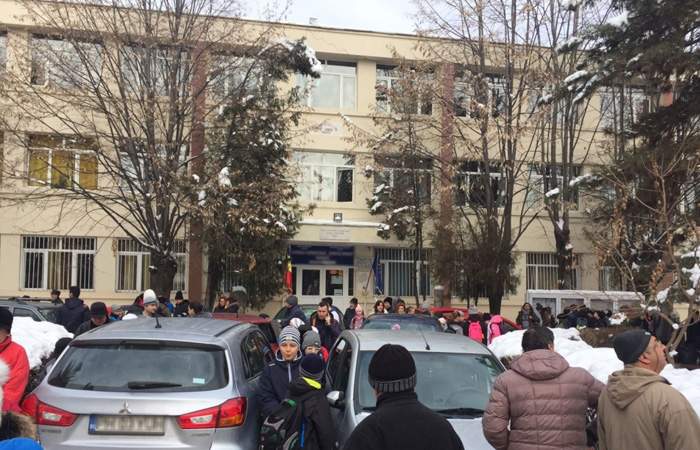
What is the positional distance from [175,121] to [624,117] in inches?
663

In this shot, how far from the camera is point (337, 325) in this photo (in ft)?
39.3

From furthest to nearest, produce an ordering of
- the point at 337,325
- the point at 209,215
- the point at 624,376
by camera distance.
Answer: the point at 209,215
the point at 337,325
the point at 624,376

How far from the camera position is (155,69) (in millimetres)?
20375

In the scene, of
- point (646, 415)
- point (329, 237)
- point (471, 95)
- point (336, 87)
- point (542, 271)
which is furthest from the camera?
point (542, 271)

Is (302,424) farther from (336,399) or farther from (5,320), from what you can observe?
(5,320)

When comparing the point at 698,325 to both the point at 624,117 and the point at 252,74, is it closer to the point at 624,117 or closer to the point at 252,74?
the point at 252,74

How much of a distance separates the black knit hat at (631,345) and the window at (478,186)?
21557 millimetres

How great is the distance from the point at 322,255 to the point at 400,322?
15814 millimetres

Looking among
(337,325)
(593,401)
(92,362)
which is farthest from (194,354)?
(337,325)

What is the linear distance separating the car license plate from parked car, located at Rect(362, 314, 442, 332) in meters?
7.13

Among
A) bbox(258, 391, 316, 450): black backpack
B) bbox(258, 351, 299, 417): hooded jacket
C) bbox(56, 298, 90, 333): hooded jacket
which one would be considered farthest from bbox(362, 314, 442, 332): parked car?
bbox(258, 391, 316, 450): black backpack

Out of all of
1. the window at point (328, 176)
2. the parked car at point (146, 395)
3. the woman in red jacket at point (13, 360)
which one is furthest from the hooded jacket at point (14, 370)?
the window at point (328, 176)

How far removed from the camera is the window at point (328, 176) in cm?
2786

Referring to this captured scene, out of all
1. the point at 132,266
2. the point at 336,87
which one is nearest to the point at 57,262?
the point at 132,266
